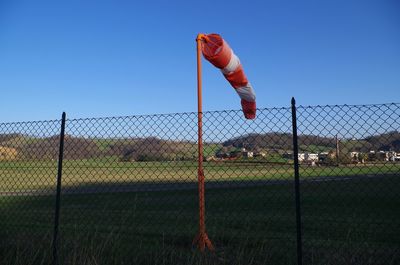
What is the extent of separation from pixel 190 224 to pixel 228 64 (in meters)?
3.83

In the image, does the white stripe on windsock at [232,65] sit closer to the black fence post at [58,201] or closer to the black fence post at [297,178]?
the black fence post at [297,178]

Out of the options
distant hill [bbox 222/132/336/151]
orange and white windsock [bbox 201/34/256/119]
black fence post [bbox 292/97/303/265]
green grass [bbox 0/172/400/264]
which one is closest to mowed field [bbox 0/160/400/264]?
green grass [bbox 0/172/400/264]

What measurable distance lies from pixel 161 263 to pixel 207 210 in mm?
6345

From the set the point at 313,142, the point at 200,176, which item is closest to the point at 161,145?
Answer: the point at 200,176

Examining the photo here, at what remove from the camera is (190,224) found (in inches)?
332

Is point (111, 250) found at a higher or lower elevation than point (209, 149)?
lower

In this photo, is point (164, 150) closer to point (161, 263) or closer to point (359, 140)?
point (161, 263)

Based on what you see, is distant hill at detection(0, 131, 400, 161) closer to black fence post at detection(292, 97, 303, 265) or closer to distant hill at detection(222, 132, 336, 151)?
distant hill at detection(222, 132, 336, 151)

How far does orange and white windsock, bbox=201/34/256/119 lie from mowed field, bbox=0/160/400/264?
3.03 feet

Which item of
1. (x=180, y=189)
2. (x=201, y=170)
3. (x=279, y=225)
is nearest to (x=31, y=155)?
(x=201, y=170)

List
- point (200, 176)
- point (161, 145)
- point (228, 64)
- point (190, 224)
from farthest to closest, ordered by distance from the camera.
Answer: point (190, 224) → point (228, 64) → point (161, 145) → point (200, 176)

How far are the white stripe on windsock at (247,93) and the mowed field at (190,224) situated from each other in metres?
0.89

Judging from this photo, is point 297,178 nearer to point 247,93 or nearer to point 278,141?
point 278,141

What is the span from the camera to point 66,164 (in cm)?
617
